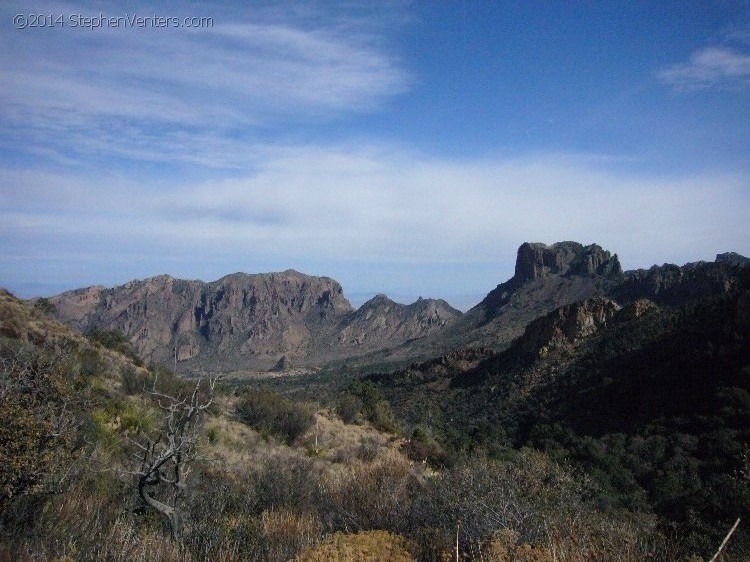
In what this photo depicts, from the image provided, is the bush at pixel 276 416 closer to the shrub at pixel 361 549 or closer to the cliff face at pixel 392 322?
the shrub at pixel 361 549

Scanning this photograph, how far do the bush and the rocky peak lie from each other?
85709 mm

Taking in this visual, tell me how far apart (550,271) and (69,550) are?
346 feet

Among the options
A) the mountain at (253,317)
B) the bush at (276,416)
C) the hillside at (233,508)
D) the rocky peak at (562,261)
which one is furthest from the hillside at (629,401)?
the mountain at (253,317)

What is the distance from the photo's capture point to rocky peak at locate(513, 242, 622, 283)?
98.0m

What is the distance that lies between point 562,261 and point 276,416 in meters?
93.4

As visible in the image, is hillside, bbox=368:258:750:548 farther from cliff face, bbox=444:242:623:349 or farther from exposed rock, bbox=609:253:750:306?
cliff face, bbox=444:242:623:349

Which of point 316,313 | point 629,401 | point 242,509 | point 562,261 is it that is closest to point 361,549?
point 242,509

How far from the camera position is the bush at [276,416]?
20.3 metres

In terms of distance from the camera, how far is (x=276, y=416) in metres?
21.1

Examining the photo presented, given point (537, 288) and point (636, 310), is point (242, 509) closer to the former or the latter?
point (636, 310)

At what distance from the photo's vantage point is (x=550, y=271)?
104m

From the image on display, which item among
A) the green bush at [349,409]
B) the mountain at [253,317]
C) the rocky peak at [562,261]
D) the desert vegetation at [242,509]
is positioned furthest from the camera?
the mountain at [253,317]

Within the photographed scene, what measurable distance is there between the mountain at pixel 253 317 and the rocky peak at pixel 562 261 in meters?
24.2

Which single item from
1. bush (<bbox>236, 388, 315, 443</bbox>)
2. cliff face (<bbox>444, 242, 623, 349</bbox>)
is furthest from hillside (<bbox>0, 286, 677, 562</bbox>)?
cliff face (<bbox>444, 242, 623, 349</bbox>)
